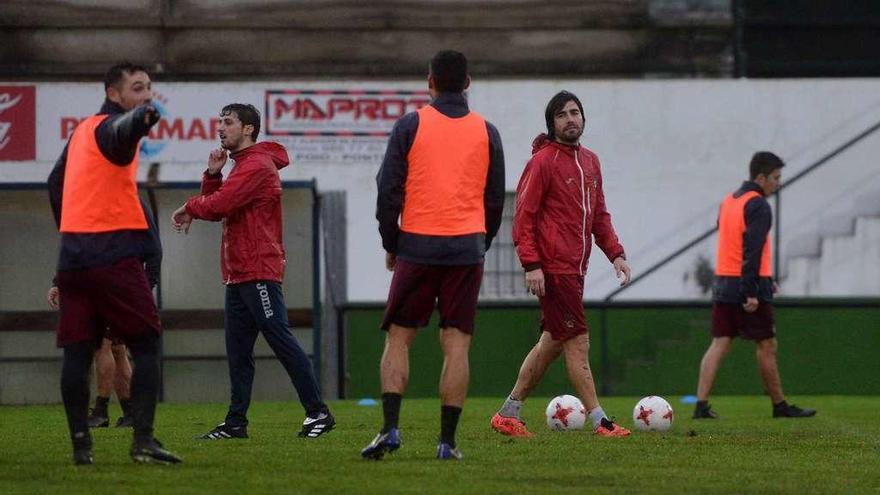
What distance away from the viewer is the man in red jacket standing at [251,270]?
11.0 meters

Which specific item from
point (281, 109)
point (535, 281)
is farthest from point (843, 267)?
point (535, 281)

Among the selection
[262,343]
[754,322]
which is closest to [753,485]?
[754,322]

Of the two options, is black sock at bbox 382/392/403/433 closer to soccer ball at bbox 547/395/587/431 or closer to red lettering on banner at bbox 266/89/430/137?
soccer ball at bbox 547/395/587/431

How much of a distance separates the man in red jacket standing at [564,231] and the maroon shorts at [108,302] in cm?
294

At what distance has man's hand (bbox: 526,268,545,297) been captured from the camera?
1048cm

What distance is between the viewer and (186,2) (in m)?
26.5

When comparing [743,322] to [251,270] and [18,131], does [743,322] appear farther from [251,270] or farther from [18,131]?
[18,131]

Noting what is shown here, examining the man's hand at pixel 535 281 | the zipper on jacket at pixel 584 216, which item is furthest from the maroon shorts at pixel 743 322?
the man's hand at pixel 535 281

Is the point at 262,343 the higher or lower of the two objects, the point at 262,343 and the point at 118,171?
the lower

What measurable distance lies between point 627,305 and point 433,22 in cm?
764

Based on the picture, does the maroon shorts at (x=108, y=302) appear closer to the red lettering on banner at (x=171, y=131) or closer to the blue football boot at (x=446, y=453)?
the blue football boot at (x=446, y=453)

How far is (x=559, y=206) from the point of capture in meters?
11.2

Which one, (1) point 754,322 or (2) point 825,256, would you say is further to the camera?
(2) point 825,256

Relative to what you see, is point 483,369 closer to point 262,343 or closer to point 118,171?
point 262,343
